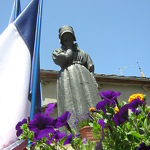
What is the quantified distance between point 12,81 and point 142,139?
2553mm

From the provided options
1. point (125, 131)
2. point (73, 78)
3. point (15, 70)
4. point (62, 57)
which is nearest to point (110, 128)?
point (125, 131)

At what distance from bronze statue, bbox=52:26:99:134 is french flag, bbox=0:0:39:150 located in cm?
54

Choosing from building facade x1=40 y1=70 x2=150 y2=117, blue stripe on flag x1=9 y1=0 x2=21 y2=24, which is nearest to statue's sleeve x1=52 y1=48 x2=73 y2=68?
blue stripe on flag x1=9 y1=0 x2=21 y2=24

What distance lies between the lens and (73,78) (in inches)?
148

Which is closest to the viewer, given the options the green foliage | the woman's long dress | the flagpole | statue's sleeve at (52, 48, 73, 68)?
the green foliage

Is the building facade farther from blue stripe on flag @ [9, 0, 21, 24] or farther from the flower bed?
the flower bed

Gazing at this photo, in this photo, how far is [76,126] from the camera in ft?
10.1

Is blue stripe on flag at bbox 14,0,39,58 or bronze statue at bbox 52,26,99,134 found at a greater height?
blue stripe on flag at bbox 14,0,39,58

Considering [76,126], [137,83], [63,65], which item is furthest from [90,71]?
[137,83]

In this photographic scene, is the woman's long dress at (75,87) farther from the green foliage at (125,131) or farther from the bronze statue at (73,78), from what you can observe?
the green foliage at (125,131)

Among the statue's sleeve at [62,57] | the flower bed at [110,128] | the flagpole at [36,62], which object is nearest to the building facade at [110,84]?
the flagpole at [36,62]

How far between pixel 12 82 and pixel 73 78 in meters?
1.01

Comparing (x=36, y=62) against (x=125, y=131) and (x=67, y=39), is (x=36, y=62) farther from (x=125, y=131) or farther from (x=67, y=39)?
(x=125, y=131)

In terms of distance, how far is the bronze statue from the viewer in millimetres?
3492
